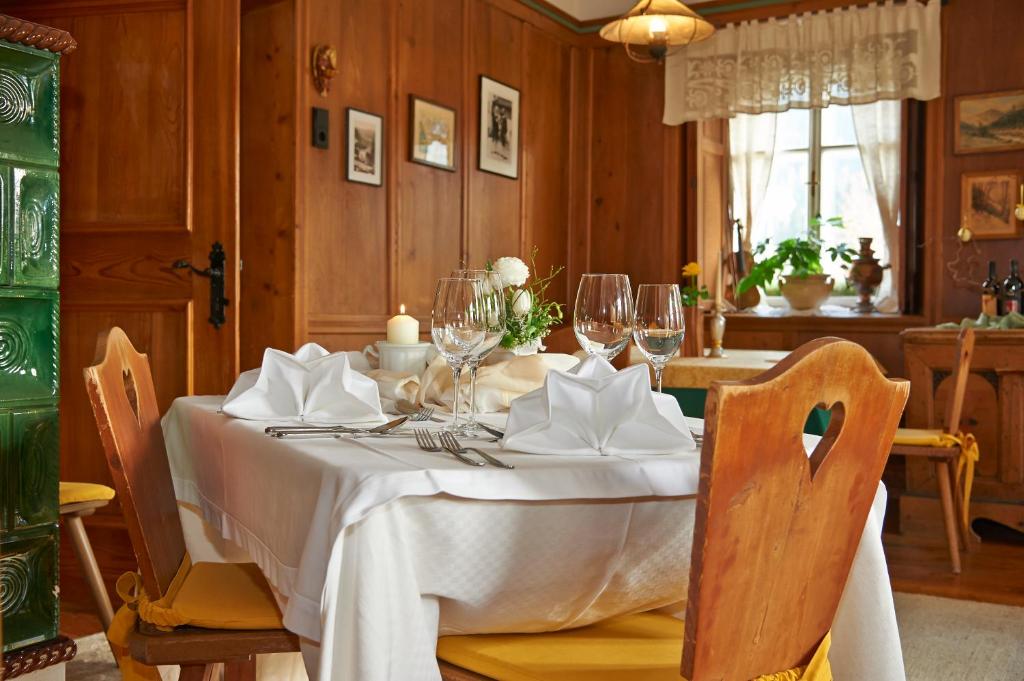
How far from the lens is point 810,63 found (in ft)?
17.9

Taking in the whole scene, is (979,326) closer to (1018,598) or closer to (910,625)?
(1018,598)

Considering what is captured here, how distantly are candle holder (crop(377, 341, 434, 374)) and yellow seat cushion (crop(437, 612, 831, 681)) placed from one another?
0.80m

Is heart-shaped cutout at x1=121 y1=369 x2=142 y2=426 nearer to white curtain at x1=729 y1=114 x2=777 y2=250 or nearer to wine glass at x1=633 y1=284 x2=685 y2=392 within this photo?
wine glass at x1=633 y1=284 x2=685 y2=392

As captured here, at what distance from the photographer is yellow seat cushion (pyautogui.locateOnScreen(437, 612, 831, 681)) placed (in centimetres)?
116

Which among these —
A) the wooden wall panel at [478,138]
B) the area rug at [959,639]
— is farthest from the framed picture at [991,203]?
the area rug at [959,639]

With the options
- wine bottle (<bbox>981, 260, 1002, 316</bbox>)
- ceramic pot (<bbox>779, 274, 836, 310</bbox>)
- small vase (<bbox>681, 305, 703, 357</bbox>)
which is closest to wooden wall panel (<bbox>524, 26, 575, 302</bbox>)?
ceramic pot (<bbox>779, 274, 836, 310</bbox>)

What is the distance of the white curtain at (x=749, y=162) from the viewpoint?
5852 millimetres

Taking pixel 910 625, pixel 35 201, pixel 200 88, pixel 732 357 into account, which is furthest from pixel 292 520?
pixel 732 357

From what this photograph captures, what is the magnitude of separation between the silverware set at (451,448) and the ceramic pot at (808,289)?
15.3ft

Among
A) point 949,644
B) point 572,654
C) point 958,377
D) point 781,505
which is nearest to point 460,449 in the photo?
point 572,654

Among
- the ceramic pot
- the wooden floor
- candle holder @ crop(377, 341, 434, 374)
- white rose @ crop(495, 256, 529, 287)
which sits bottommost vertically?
the wooden floor

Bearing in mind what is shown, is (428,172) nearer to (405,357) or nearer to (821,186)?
(821,186)

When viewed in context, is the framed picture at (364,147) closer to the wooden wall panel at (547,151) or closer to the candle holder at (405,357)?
the wooden wall panel at (547,151)

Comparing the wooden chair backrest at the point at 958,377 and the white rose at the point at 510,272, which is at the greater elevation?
the white rose at the point at 510,272
